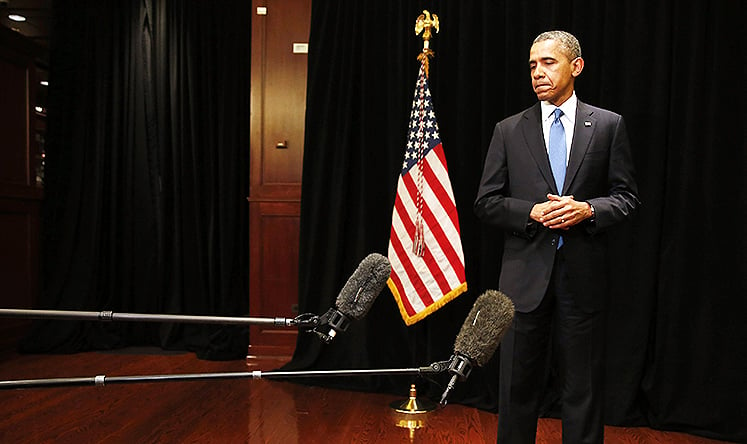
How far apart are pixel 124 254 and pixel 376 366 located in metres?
2.39

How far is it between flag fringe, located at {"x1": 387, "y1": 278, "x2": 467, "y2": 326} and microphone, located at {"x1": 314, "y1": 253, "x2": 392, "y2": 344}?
1977 mm

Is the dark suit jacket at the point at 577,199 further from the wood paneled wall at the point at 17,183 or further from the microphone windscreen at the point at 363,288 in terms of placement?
the wood paneled wall at the point at 17,183

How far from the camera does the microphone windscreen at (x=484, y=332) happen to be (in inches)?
48.1

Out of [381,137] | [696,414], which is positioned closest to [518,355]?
[696,414]

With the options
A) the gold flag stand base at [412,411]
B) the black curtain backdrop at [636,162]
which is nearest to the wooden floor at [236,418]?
the gold flag stand base at [412,411]

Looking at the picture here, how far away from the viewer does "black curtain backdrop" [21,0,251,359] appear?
4809 millimetres

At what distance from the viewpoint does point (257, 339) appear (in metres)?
4.30

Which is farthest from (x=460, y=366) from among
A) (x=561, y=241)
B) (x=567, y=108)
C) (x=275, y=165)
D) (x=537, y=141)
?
(x=275, y=165)

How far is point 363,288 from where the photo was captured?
137 centimetres

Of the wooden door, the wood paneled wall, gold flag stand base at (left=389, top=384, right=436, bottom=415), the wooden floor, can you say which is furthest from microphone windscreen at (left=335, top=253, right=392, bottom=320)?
the wood paneled wall

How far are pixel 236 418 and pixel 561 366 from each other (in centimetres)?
166

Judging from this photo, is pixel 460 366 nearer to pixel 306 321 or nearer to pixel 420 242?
pixel 306 321

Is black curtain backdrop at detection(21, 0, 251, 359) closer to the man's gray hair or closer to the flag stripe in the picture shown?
the flag stripe

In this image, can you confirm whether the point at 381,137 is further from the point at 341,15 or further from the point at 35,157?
the point at 35,157
